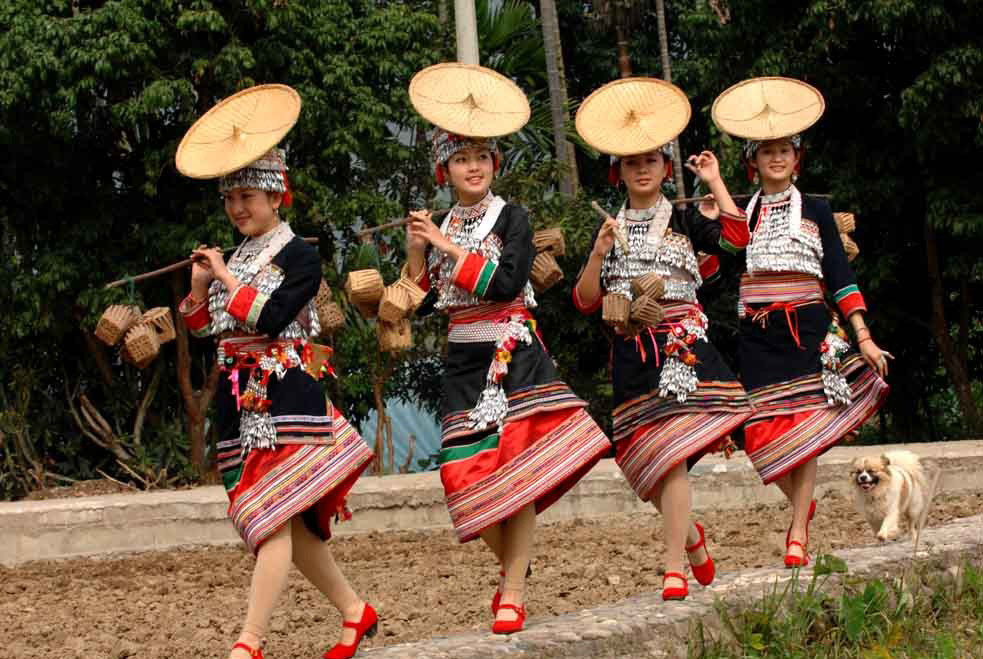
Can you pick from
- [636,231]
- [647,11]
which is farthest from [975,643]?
[647,11]

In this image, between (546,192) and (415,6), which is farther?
(415,6)

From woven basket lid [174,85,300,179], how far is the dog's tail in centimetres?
386

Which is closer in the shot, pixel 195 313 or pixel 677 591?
pixel 195 313

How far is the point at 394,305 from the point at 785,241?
6.82ft

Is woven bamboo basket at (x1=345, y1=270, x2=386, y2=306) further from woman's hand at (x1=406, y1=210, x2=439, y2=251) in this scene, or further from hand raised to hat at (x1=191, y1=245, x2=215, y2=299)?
hand raised to hat at (x1=191, y1=245, x2=215, y2=299)

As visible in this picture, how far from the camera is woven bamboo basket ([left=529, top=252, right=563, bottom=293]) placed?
5867 mm

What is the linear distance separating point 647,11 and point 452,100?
486 inches

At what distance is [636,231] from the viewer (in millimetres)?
6109

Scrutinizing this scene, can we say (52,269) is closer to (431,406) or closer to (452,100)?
(431,406)

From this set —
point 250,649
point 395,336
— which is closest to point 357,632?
point 250,649

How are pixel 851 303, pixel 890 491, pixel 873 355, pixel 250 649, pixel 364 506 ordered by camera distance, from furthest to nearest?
pixel 364 506, pixel 890 491, pixel 851 303, pixel 873 355, pixel 250 649

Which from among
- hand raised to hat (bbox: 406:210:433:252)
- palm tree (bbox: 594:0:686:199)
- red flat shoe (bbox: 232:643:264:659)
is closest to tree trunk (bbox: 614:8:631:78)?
palm tree (bbox: 594:0:686:199)

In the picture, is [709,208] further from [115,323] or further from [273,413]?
[115,323]

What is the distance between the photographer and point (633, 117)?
20.1 ft
